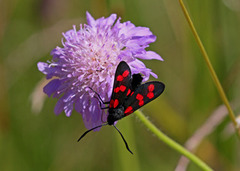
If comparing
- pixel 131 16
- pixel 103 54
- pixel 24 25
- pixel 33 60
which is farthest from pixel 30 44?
pixel 103 54

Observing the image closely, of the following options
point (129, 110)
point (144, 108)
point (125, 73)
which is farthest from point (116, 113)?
point (144, 108)

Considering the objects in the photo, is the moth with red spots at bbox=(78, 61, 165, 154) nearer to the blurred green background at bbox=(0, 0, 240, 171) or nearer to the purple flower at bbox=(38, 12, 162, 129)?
the purple flower at bbox=(38, 12, 162, 129)

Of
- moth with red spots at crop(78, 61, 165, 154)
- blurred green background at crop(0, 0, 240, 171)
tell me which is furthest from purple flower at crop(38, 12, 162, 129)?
blurred green background at crop(0, 0, 240, 171)

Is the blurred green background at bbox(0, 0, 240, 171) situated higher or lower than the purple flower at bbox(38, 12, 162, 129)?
lower

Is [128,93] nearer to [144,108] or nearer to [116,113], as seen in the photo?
[116,113]

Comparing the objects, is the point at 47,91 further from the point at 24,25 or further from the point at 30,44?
the point at 24,25

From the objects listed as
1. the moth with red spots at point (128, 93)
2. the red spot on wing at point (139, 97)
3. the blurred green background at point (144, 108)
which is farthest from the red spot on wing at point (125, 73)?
the blurred green background at point (144, 108)
